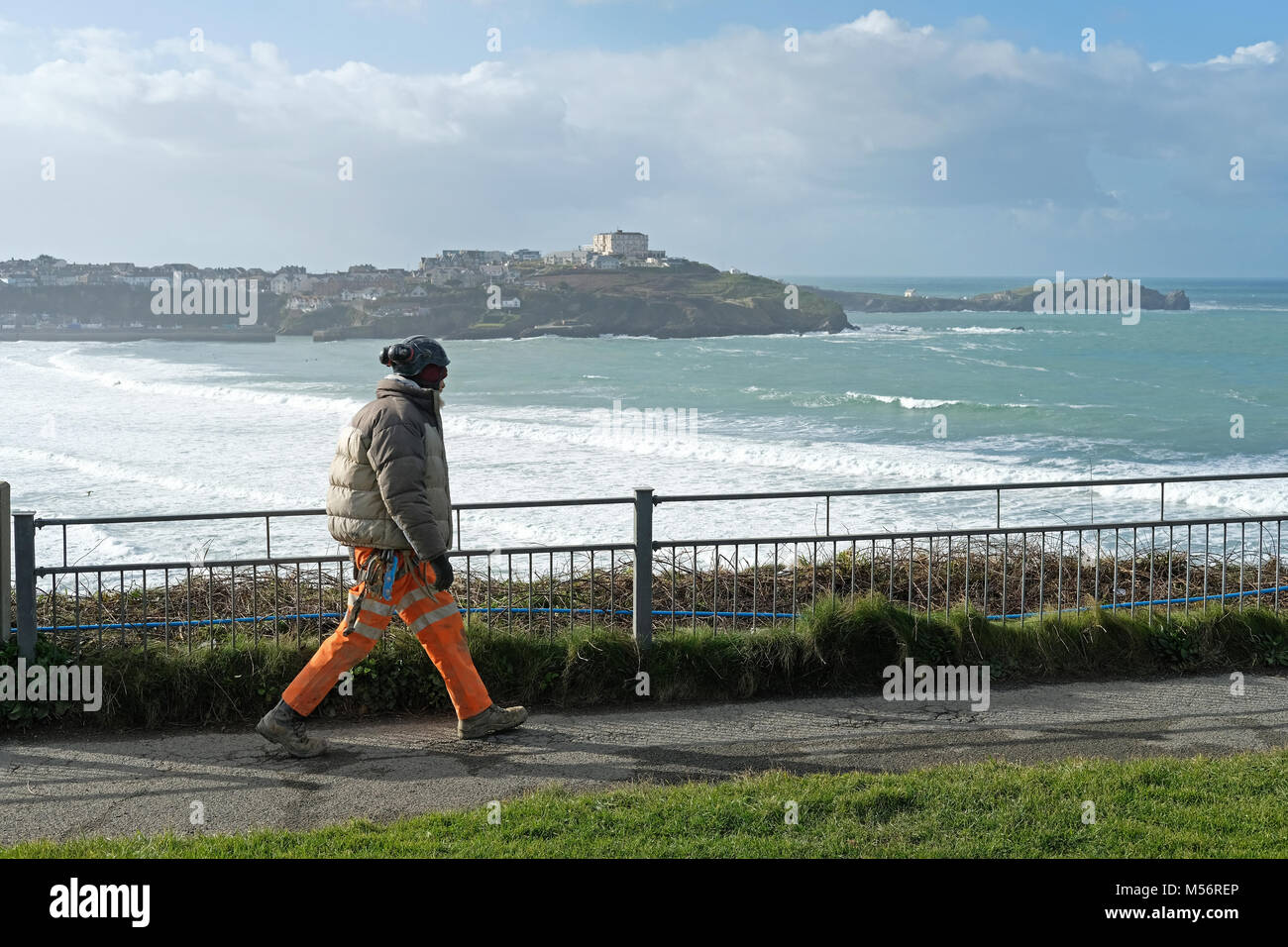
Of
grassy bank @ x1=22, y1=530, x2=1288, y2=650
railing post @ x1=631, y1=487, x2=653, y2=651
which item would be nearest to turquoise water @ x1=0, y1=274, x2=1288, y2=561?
grassy bank @ x1=22, y1=530, x2=1288, y2=650

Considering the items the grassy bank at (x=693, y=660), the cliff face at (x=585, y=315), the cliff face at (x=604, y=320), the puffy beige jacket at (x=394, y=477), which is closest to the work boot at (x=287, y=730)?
the grassy bank at (x=693, y=660)

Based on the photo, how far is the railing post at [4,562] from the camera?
6578mm

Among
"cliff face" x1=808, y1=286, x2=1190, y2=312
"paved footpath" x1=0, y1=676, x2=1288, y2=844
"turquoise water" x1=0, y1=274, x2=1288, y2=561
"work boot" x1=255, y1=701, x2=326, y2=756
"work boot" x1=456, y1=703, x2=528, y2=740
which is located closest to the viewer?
"paved footpath" x1=0, y1=676, x2=1288, y2=844

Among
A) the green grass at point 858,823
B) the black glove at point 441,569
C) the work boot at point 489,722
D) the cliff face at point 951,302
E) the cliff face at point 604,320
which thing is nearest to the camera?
the green grass at point 858,823

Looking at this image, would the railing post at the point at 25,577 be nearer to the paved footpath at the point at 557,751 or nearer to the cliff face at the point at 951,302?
the paved footpath at the point at 557,751

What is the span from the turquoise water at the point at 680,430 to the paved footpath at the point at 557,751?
10.6 metres

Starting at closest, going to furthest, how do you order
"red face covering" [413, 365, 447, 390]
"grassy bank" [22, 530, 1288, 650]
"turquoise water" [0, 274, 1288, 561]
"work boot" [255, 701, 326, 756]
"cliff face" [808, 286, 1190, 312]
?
"work boot" [255, 701, 326, 756], "red face covering" [413, 365, 447, 390], "grassy bank" [22, 530, 1288, 650], "turquoise water" [0, 274, 1288, 561], "cliff face" [808, 286, 1190, 312]

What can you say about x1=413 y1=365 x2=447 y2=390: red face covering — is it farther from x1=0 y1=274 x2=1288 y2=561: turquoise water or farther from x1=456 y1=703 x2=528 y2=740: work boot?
x1=0 y1=274 x2=1288 y2=561: turquoise water

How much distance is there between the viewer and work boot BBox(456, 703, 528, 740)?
252 inches

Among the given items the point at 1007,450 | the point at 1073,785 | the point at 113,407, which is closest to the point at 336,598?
the point at 1073,785

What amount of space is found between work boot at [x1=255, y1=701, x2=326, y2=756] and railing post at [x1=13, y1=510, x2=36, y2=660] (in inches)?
60.0

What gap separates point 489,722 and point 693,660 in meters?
1.35

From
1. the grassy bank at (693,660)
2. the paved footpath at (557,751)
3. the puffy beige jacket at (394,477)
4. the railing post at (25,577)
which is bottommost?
the paved footpath at (557,751)

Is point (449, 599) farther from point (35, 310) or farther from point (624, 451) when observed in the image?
point (35, 310)
